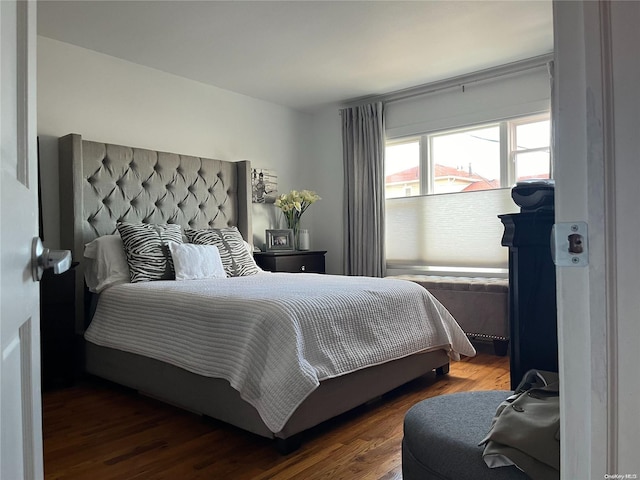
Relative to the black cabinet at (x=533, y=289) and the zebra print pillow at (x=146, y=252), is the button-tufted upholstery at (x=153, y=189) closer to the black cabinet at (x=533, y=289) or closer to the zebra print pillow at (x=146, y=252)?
the zebra print pillow at (x=146, y=252)

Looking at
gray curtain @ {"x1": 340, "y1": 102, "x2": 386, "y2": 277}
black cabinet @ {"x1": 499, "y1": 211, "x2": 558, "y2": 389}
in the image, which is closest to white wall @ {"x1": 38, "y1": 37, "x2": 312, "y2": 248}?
gray curtain @ {"x1": 340, "y1": 102, "x2": 386, "y2": 277}

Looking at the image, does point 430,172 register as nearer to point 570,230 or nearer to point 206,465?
point 206,465

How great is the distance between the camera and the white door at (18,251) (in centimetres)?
60

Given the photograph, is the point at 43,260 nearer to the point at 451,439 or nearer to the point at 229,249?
the point at 451,439

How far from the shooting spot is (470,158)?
181 inches

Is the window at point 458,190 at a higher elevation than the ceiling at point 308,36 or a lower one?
lower

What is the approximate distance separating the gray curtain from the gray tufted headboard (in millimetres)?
1184

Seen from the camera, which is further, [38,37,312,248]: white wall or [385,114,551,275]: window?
[385,114,551,275]: window

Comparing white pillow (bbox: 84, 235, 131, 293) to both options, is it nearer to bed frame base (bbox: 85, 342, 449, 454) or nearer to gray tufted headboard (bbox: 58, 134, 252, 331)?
gray tufted headboard (bbox: 58, 134, 252, 331)

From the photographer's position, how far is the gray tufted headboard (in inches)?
134

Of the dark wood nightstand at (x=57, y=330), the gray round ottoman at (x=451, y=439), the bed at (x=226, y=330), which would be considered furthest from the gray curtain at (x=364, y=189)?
the gray round ottoman at (x=451, y=439)

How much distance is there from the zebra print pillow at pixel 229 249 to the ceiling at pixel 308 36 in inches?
56.3

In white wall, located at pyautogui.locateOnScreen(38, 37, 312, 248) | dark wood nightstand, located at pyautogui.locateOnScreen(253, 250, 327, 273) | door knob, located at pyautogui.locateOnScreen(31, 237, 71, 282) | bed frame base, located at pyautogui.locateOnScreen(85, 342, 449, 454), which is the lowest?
bed frame base, located at pyautogui.locateOnScreen(85, 342, 449, 454)

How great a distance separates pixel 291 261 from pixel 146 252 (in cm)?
159
